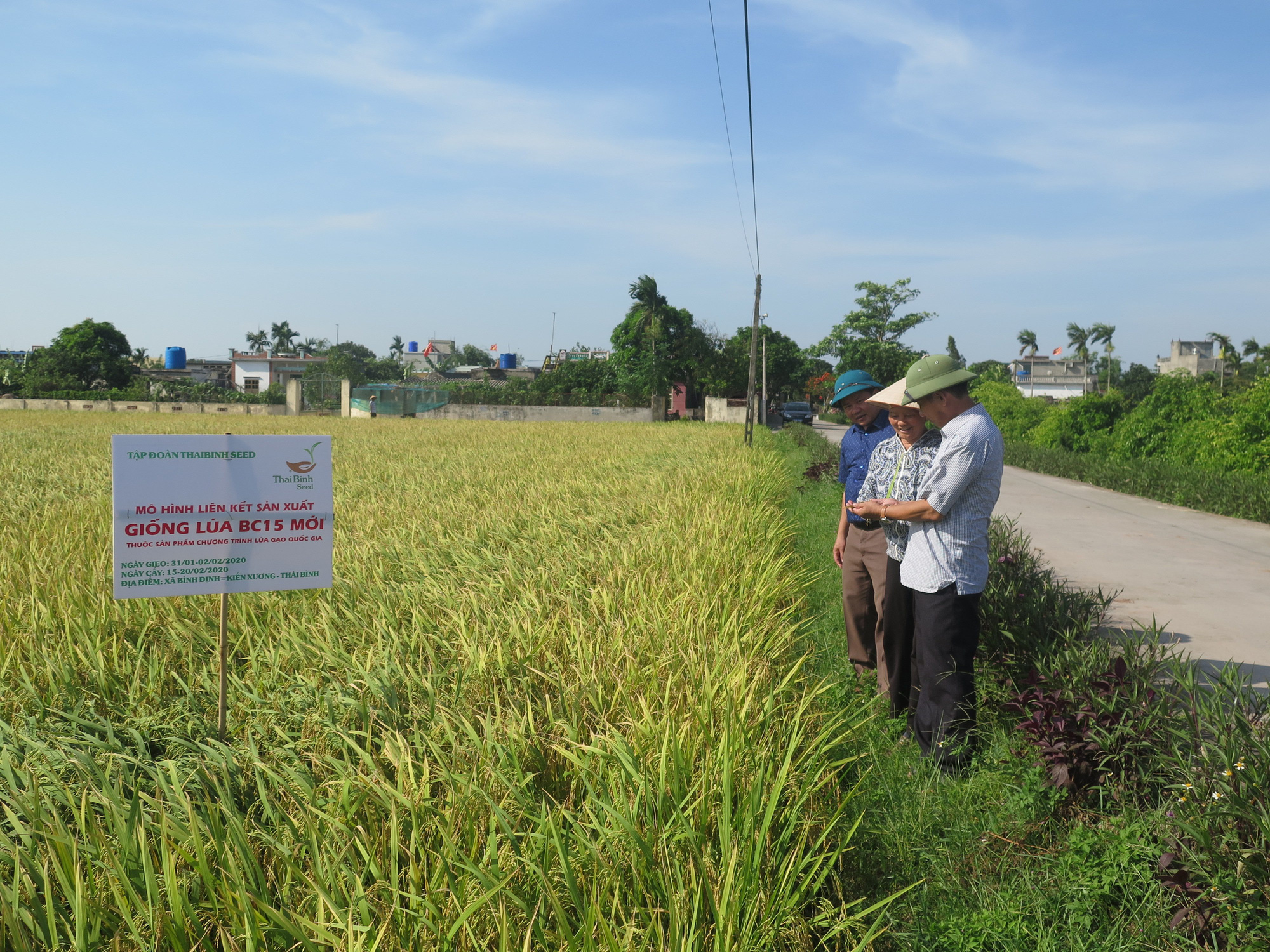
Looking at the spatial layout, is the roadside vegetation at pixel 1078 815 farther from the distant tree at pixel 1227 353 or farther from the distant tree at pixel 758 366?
the distant tree at pixel 1227 353

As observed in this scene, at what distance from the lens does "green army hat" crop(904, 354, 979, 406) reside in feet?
10.9

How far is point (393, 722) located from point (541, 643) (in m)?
0.82

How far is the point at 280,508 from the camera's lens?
3215 millimetres

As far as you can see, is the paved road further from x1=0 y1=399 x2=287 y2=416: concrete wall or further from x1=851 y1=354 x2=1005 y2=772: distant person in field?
x1=0 y1=399 x2=287 y2=416: concrete wall

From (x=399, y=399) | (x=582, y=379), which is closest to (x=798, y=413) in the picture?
(x=582, y=379)

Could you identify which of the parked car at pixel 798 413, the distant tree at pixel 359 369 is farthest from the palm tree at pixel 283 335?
the parked car at pixel 798 413

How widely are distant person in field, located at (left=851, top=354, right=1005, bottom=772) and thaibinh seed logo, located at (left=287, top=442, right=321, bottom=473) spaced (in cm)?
230

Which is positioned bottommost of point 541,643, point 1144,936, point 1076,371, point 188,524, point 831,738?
point 1144,936

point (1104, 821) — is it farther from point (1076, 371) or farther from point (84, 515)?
point (1076, 371)

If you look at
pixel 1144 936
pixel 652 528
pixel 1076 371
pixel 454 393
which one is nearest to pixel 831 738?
pixel 1144 936

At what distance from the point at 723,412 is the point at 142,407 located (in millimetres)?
35744

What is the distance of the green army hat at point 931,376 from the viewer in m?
3.33

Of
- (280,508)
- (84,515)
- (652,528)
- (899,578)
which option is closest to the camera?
(280,508)

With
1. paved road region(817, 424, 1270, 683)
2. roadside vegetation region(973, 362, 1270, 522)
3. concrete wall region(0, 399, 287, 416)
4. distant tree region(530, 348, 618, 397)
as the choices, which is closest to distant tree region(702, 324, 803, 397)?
distant tree region(530, 348, 618, 397)
